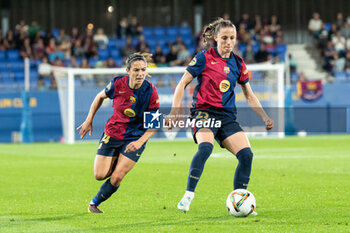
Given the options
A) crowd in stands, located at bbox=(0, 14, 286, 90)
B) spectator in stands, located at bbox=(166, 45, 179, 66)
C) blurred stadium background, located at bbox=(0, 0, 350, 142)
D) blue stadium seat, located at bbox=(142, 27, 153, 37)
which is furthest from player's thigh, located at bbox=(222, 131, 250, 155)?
blue stadium seat, located at bbox=(142, 27, 153, 37)

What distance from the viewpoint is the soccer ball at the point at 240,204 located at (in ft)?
22.9

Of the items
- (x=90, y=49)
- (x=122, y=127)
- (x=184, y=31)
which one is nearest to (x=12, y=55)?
(x=90, y=49)

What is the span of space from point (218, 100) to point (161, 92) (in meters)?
17.5

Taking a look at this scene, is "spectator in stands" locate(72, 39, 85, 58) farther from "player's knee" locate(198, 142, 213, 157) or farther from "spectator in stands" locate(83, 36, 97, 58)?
"player's knee" locate(198, 142, 213, 157)

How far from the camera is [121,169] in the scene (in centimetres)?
769

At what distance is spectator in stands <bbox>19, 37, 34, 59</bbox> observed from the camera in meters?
28.2

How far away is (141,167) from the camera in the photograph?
567 inches

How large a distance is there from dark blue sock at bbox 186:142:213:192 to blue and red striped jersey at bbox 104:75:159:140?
897 millimetres

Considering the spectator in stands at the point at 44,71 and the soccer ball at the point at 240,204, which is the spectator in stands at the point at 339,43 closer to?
the spectator in stands at the point at 44,71

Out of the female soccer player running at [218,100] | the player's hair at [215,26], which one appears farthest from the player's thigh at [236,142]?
the player's hair at [215,26]

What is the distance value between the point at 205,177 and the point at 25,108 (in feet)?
48.0

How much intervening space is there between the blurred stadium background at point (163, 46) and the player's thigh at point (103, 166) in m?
16.8

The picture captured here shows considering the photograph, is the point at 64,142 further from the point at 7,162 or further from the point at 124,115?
the point at 124,115

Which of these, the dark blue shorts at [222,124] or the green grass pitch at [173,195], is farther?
the dark blue shorts at [222,124]
